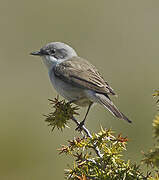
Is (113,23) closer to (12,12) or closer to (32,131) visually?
(12,12)

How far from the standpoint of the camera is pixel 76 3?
57.6 ft

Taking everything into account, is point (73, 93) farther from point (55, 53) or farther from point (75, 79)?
point (55, 53)

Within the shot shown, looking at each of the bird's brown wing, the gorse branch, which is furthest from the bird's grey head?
the gorse branch

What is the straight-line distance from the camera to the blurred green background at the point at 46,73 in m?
7.85

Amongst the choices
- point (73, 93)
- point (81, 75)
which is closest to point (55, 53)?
point (81, 75)

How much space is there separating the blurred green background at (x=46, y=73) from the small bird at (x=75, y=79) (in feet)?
7.17

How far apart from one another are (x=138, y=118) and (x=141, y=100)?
0.99 metres

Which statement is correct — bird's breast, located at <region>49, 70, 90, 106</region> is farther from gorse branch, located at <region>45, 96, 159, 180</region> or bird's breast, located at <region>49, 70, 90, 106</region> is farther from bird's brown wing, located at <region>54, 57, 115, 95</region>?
gorse branch, located at <region>45, 96, 159, 180</region>

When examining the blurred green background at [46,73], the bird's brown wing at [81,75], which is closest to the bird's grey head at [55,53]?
the bird's brown wing at [81,75]

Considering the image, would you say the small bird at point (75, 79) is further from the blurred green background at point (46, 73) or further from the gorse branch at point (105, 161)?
the blurred green background at point (46, 73)

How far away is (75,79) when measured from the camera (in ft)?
17.3

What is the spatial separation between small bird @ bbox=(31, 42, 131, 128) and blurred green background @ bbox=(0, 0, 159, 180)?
2.19 metres

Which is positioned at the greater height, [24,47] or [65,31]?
[65,31]

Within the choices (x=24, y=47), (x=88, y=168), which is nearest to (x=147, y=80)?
(x=24, y=47)
